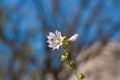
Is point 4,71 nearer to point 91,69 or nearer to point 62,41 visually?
point 91,69

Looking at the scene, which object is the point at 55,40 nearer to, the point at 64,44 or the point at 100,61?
the point at 64,44

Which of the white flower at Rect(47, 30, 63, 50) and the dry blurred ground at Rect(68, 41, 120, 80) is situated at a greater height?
the dry blurred ground at Rect(68, 41, 120, 80)

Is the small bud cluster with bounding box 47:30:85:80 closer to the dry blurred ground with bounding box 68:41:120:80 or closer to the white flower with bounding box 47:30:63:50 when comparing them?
the white flower with bounding box 47:30:63:50

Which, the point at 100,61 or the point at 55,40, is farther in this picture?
the point at 100,61

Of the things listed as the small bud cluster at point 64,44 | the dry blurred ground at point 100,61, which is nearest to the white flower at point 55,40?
the small bud cluster at point 64,44

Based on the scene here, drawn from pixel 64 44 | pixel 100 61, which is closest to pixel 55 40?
pixel 64 44

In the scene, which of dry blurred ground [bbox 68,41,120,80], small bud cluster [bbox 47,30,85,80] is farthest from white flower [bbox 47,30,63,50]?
dry blurred ground [bbox 68,41,120,80]

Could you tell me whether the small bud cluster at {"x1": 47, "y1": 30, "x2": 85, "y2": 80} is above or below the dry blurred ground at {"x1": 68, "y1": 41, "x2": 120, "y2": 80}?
below

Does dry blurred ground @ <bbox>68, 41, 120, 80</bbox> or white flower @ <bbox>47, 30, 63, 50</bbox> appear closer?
white flower @ <bbox>47, 30, 63, 50</bbox>
